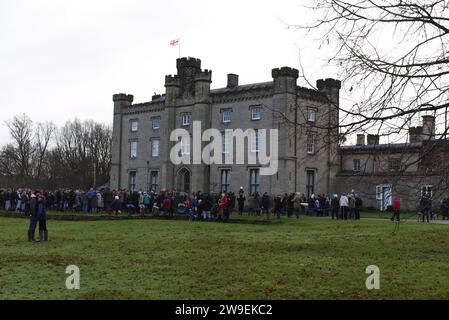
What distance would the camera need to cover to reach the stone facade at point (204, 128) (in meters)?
44.9

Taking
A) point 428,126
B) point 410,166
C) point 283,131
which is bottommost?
point 410,166

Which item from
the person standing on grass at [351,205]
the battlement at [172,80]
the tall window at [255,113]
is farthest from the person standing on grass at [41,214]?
the battlement at [172,80]

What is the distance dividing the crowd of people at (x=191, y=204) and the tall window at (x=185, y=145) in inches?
493

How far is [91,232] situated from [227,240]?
663 centimetres

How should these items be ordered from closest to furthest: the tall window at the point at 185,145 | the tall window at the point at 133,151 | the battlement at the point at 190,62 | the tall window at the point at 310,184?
the tall window at the point at 310,184, the tall window at the point at 185,145, the battlement at the point at 190,62, the tall window at the point at 133,151

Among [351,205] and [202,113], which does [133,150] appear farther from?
[351,205]

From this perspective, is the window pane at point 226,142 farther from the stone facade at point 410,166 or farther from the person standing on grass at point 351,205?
the stone facade at point 410,166

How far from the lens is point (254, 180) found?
4709cm

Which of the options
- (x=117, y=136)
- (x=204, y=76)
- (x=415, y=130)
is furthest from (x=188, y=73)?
(x=415, y=130)

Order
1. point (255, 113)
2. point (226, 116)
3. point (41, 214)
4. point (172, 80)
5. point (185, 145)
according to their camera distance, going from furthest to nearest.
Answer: point (172, 80)
point (185, 145)
point (226, 116)
point (255, 113)
point (41, 214)

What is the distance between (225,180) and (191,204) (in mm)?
15864

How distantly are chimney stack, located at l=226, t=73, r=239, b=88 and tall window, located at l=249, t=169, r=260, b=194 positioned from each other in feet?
30.8

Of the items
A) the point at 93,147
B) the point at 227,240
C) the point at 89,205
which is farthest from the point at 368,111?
the point at 93,147
